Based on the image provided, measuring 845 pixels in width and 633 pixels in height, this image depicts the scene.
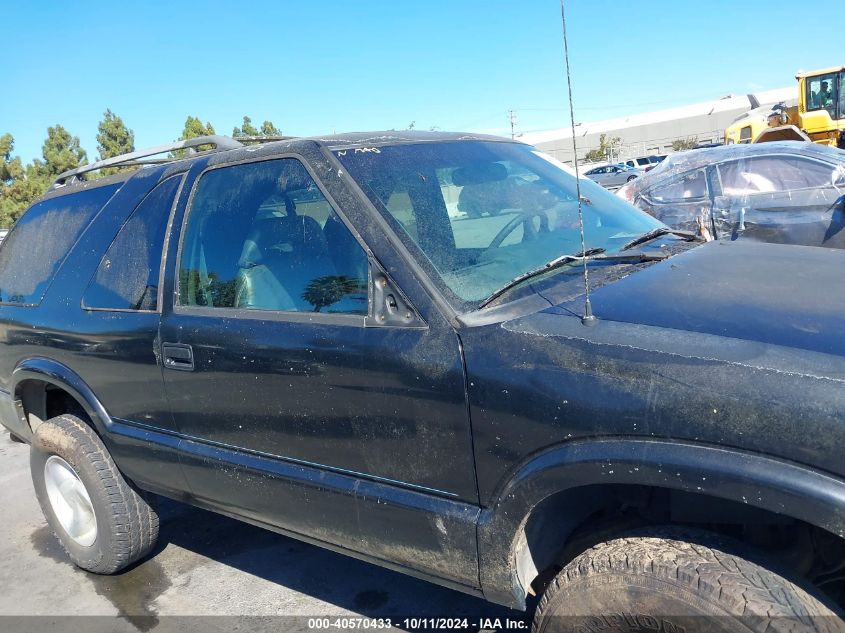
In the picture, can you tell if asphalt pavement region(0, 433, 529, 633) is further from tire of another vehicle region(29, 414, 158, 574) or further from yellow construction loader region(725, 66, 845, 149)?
yellow construction loader region(725, 66, 845, 149)

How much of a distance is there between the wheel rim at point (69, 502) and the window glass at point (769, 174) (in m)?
6.16

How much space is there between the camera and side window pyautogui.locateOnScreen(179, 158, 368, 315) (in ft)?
7.68

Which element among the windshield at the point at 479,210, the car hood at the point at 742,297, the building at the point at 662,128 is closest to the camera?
the car hood at the point at 742,297

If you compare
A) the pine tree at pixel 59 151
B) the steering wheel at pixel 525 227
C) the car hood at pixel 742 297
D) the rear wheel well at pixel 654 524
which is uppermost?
the pine tree at pixel 59 151

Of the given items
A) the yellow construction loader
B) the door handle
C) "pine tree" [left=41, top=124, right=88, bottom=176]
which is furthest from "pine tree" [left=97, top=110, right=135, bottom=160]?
the door handle

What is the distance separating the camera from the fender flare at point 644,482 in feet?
4.88

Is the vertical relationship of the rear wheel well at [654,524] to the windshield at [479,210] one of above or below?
Answer: below

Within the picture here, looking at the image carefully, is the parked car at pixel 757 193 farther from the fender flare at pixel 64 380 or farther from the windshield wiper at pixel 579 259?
the fender flare at pixel 64 380

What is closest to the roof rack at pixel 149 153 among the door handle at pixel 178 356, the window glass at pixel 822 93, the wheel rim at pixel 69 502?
the door handle at pixel 178 356

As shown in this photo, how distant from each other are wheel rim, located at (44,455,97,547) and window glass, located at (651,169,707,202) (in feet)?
19.5

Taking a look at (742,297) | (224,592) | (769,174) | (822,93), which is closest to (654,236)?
(742,297)

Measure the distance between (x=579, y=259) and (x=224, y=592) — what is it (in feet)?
7.75

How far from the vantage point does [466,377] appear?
1953 millimetres

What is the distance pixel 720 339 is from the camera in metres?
1.72
